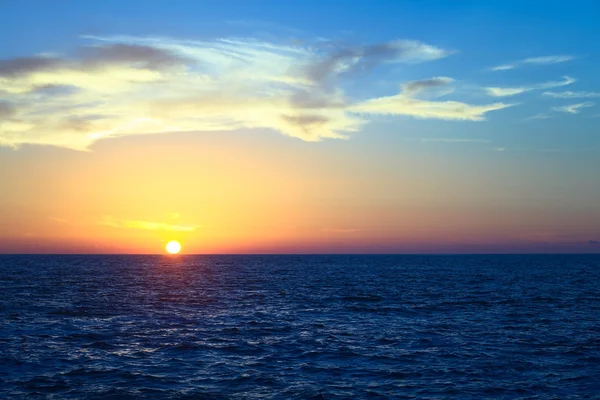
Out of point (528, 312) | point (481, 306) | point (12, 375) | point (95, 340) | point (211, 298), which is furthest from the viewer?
Result: point (211, 298)

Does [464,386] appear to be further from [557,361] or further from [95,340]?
[95,340]

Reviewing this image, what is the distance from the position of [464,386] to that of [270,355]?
39.2ft

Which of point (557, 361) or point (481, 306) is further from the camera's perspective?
point (481, 306)

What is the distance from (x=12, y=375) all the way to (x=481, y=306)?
46560 mm

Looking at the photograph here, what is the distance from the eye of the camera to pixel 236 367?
30.0m

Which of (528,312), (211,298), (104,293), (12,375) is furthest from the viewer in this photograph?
(104,293)

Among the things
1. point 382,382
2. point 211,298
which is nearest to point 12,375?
point 382,382

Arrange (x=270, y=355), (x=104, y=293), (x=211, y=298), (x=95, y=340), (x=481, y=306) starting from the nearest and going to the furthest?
1. (x=270, y=355)
2. (x=95, y=340)
3. (x=481, y=306)
4. (x=211, y=298)
5. (x=104, y=293)

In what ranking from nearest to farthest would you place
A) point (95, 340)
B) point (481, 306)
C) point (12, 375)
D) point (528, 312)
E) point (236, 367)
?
point (12, 375) < point (236, 367) < point (95, 340) < point (528, 312) < point (481, 306)

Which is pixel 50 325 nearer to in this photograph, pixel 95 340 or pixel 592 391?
pixel 95 340

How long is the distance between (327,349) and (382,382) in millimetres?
7640

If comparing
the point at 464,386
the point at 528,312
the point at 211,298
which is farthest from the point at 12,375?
the point at 528,312

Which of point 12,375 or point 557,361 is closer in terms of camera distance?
point 12,375

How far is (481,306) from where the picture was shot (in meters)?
58.6
